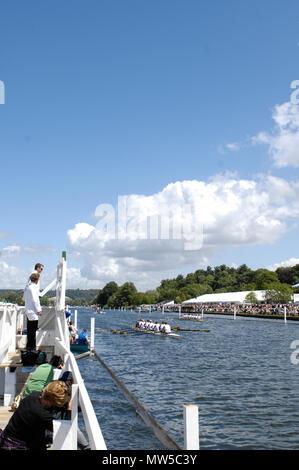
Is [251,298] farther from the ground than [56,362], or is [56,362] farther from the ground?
[56,362]

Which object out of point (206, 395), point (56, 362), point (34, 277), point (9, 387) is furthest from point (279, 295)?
point (9, 387)

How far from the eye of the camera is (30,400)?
204 inches

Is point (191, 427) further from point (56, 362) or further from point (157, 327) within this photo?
point (157, 327)

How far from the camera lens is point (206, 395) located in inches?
695

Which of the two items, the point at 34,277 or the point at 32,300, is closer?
the point at 34,277

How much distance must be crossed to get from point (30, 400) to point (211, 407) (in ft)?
40.1

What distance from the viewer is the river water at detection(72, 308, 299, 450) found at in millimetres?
12461

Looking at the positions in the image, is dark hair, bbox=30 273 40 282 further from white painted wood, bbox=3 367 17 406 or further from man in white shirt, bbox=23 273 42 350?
white painted wood, bbox=3 367 17 406

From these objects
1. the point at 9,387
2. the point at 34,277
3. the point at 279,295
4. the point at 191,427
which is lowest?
the point at 9,387

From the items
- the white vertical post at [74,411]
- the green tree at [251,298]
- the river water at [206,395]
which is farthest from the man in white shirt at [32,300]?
the green tree at [251,298]

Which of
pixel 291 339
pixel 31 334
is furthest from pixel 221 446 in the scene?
pixel 291 339

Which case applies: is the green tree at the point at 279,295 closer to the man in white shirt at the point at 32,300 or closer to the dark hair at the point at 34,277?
the man in white shirt at the point at 32,300

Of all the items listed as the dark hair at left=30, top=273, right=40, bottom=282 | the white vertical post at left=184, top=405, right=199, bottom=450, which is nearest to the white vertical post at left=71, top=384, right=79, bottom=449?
the white vertical post at left=184, top=405, right=199, bottom=450
